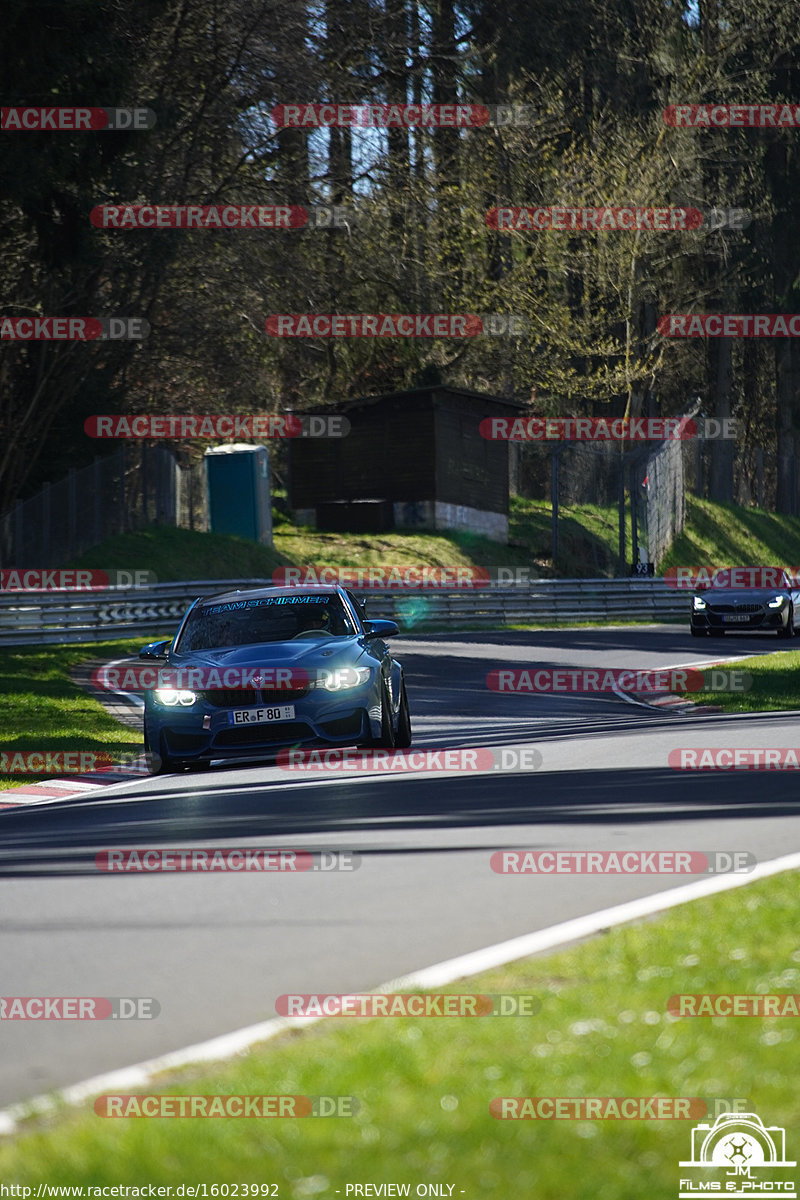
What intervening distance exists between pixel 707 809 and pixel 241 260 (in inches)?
1132

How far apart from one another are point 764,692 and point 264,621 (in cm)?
859

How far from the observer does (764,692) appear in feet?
69.3

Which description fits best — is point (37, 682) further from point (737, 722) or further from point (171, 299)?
point (171, 299)

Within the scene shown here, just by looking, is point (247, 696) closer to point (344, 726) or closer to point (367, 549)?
point (344, 726)

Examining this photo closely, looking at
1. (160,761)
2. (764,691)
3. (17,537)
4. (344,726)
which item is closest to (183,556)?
(17,537)

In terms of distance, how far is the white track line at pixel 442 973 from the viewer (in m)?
4.69

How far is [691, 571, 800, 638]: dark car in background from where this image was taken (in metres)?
30.3

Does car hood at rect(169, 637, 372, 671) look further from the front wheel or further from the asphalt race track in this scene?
the front wheel

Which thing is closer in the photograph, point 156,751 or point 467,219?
point 156,751

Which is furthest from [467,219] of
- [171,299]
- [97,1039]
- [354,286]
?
[97,1039]

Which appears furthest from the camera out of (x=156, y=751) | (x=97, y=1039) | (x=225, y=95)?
(x=225, y=95)

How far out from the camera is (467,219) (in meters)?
50.1

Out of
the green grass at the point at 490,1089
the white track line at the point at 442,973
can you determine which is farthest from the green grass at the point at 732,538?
the green grass at the point at 490,1089

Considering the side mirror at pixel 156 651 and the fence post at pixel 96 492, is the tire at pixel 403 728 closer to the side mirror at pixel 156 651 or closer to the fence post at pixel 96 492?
the side mirror at pixel 156 651
